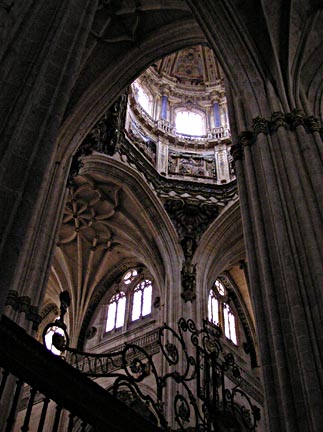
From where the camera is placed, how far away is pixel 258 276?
661 cm

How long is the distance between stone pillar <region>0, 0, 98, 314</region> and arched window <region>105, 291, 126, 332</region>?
13888 mm

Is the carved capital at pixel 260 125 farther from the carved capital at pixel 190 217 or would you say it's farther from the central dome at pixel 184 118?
the central dome at pixel 184 118

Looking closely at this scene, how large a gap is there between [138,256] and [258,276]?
39.3ft

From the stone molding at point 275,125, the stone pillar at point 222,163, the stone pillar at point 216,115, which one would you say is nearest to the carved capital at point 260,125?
the stone molding at point 275,125

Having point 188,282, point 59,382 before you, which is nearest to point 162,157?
point 188,282

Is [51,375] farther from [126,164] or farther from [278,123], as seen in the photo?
[126,164]

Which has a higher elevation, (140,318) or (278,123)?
(140,318)

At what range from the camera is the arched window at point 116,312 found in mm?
18219

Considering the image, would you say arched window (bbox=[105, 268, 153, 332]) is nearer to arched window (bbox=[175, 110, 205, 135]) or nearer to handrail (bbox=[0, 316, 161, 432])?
arched window (bbox=[175, 110, 205, 135])

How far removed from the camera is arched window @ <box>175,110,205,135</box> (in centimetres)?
2044

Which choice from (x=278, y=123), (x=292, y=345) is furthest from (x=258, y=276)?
(x=278, y=123)

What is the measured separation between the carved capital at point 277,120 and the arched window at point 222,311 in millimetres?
11224

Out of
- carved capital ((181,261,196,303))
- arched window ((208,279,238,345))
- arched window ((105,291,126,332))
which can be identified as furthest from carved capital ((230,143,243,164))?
arched window ((105,291,126,332))

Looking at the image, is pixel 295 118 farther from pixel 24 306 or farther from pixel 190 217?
pixel 190 217
